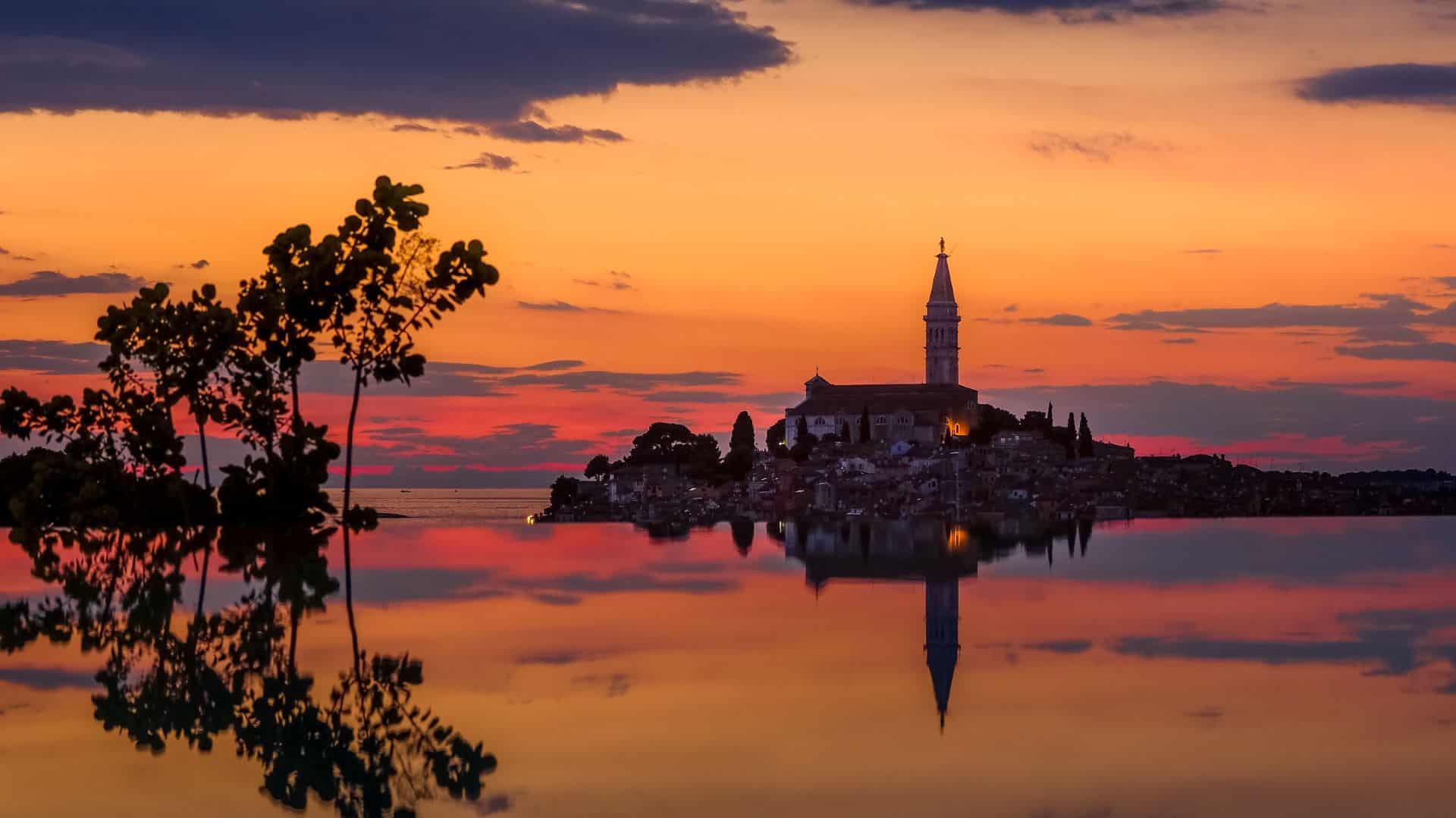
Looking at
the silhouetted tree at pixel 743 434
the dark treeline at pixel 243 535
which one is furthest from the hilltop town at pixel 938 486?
the dark treeline at pixel 243 535

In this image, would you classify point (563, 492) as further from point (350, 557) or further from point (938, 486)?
point (350, 557)

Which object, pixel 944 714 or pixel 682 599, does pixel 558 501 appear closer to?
pixel 682 599

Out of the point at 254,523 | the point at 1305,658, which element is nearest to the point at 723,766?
the point at 1305,658

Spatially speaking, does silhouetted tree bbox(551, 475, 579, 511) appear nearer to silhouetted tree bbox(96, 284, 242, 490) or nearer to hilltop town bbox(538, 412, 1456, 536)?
hilltop town bbox(538, 412, 1456, 536)

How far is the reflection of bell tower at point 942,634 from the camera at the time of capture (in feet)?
60.1

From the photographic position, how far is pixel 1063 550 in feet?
160

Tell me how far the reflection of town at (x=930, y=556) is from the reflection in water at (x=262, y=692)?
184 inches

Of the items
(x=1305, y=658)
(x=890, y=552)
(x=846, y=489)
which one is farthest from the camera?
(x=846, y=489)

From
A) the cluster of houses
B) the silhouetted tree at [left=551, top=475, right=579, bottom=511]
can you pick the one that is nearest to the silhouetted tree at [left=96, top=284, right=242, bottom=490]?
the cluster of houses

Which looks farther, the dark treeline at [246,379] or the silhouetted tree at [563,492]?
the silhouetted tree at [563,492]

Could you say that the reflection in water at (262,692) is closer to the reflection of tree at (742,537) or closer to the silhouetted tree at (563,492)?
the reflection of tree at (742,537)

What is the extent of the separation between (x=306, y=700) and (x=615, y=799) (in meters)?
5.19

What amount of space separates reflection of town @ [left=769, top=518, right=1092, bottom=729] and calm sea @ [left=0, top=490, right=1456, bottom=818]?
0.66 ft

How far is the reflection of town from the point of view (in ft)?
75.9
